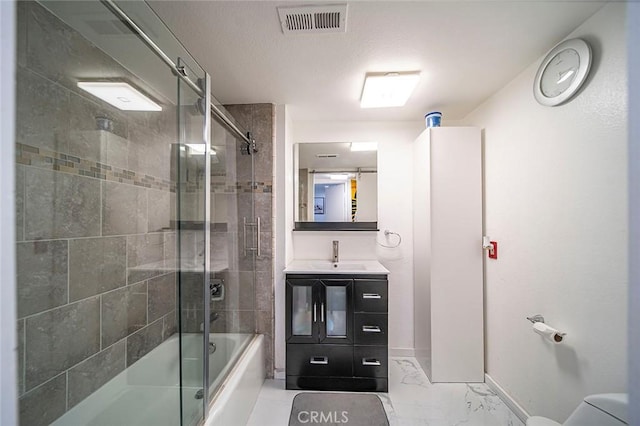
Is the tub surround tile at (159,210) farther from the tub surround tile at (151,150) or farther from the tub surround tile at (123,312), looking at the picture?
the tub surround tile at (123,312)

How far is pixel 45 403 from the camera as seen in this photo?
0.95 m

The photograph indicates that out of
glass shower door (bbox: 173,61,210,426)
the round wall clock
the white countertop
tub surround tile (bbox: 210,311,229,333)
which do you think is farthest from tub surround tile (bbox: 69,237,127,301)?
the round wall clock

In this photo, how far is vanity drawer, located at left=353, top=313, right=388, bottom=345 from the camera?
6.07 feet

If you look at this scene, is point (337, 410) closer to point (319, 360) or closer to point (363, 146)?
point (319, 360)

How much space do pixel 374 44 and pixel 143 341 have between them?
7.24 feet

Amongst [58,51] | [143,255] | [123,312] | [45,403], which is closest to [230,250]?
[143,255]

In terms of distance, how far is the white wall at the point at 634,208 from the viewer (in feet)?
1.18

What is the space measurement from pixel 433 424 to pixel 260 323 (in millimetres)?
1411

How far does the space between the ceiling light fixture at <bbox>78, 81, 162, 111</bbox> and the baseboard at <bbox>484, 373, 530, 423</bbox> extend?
9.87ft

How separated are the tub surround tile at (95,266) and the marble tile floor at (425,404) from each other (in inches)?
49.7

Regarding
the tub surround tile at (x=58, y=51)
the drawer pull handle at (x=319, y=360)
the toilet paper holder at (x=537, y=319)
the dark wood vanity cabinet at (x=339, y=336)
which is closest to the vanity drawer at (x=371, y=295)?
the dark wood vanity cabinet at (x=339, y=336)

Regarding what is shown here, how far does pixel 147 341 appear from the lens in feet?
4.66

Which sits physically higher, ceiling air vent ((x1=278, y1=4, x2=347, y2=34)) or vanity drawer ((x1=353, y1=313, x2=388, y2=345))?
ceiling air vent ((x1=278, y1=4, x2=347, y2=34))

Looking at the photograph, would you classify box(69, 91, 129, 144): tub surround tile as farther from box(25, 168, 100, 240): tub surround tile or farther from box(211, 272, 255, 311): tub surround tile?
box(211, 272, 255, 311): tub surround tile
